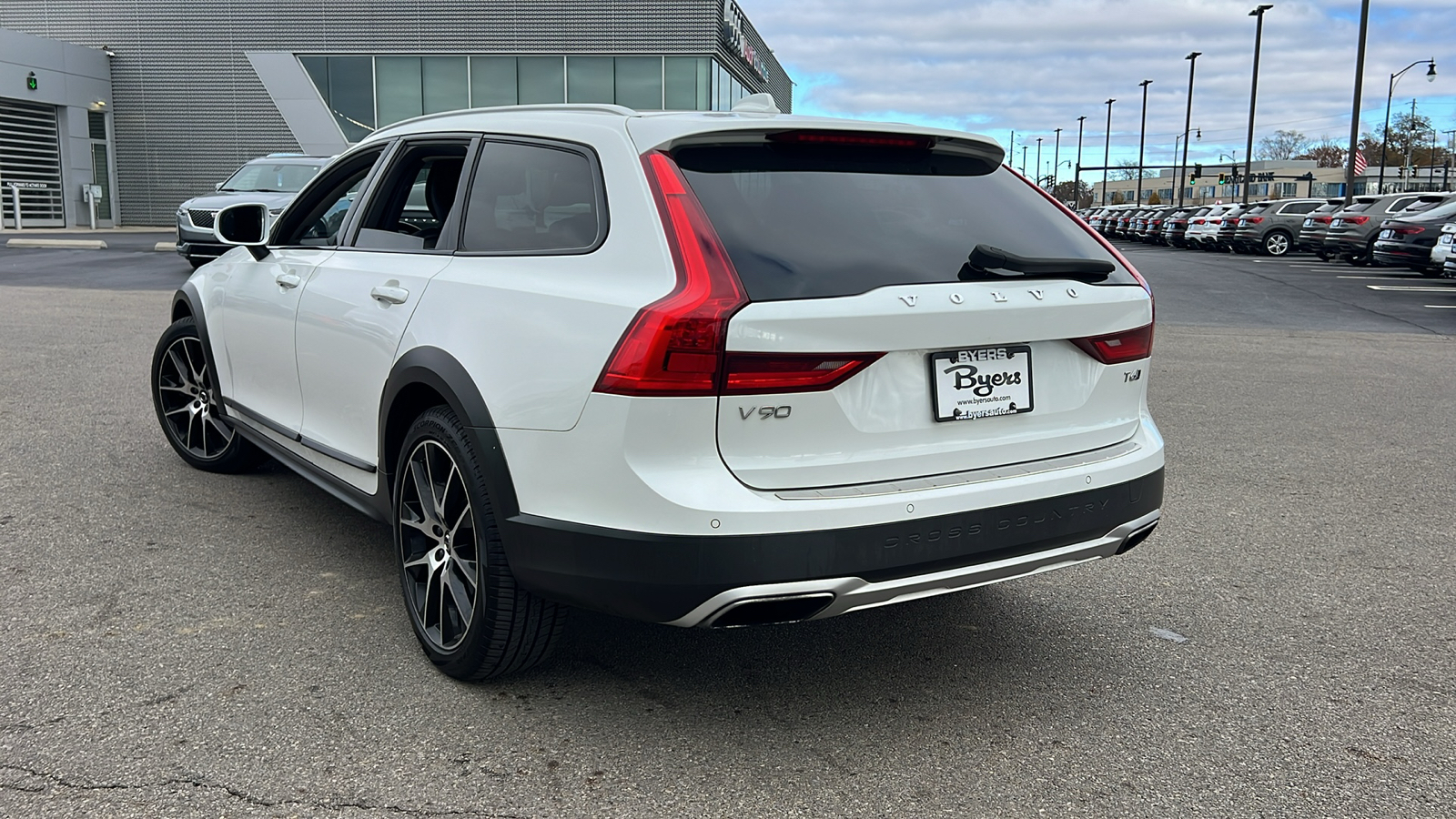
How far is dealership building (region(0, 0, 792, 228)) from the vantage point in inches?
1355

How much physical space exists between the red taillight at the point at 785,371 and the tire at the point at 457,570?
2.62ft

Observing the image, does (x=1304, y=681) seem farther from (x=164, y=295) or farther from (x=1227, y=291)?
(x=1227, y=291)

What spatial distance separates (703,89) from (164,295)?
842 inches

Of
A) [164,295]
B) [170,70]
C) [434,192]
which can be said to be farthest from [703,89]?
[434,192]

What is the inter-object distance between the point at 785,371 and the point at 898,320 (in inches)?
12.8

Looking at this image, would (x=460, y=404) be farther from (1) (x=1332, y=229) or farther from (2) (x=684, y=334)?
(1) (x=1332, y=229)

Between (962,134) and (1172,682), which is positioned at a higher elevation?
(962,134)

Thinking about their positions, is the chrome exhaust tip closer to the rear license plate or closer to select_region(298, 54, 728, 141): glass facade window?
the rear license plate

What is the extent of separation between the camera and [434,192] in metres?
4.12

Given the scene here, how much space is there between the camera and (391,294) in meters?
3.77

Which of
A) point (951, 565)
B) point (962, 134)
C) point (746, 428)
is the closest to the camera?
point (746, 428)

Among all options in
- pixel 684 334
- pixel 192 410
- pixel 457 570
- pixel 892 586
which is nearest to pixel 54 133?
pixel 192 410

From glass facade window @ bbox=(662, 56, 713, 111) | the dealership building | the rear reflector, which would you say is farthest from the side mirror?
glass facade window @ bbox=(662, 56, 713, 111)

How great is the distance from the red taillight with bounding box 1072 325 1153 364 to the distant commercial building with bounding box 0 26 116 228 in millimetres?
38262
